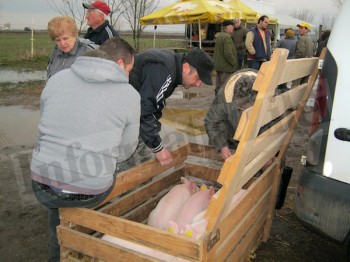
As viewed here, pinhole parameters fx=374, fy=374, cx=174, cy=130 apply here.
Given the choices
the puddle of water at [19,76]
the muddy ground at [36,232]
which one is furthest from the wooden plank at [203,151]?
the puddle of water at [19,76]

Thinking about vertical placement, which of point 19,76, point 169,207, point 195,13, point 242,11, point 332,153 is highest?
point 242,11

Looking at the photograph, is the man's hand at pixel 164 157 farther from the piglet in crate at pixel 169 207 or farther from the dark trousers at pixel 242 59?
the dark trousers at pixel 242 59

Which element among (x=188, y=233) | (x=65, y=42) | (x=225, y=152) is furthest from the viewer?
(x=65, y=42)

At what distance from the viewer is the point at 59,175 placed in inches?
87.2

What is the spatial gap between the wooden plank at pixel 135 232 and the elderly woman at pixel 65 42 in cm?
196

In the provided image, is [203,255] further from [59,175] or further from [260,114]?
[59,175]

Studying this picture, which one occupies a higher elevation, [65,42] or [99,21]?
[99,21]

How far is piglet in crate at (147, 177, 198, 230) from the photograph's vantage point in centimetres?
291

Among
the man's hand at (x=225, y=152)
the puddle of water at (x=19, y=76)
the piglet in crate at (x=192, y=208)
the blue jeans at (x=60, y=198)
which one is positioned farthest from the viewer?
the puddle of water at (x=19, y=76)

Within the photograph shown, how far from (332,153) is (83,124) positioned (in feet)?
5.17

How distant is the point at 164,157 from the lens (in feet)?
10.1

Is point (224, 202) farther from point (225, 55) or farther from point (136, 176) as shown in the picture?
point (225, 55)

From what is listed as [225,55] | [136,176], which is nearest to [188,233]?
[136,176]

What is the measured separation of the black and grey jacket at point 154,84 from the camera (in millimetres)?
2938
